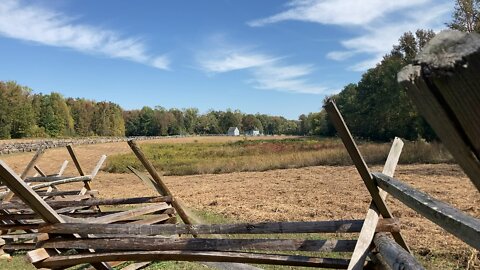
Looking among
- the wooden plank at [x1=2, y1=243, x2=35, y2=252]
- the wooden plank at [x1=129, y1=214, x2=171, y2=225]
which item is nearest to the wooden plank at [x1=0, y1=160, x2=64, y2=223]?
the wooden plank at [x1=129, y1=214, x2=171, y2=225]

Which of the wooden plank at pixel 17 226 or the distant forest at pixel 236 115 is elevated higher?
the distant forest at pixel 236 115

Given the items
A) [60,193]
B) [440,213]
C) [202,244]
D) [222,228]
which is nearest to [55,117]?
[60,193]

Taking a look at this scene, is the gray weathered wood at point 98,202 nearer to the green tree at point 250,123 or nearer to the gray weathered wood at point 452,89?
the gray weathered wood at point 452,89

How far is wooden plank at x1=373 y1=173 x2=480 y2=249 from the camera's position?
1632mm

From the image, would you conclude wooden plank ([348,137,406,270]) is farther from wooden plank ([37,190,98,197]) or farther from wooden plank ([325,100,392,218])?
wooden plank ([37,190,98,197])

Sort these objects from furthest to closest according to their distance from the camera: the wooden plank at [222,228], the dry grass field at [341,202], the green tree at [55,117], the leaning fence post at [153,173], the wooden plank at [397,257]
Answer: the green tree at [55,117] → the dry grass field at [341,202] → the leaning fence post at [153,173] → the wooden plank at [222,228] → the wooden plank at [397,257]

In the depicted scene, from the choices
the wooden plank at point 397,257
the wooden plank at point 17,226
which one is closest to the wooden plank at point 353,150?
the wooden plank at point 397,257

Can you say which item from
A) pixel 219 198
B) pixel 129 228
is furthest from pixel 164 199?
pixel 219 198

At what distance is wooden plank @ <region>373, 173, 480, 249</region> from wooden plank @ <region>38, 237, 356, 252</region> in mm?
757

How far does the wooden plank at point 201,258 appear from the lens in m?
3.50

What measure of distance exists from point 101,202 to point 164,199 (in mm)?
1346

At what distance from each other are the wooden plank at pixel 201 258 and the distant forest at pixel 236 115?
1.63 metres

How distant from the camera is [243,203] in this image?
48.0 feet

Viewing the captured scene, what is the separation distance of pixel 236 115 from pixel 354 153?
16589 centimetres
